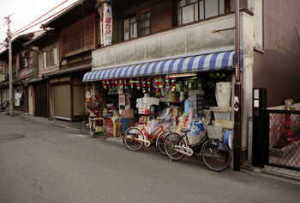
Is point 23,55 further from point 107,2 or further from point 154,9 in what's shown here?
point 154,9

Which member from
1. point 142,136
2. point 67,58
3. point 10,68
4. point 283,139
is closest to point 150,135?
point 142,136

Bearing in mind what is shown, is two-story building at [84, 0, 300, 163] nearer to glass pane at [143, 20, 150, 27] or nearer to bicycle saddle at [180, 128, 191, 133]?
glass pane at [143, 20, 150, 27]

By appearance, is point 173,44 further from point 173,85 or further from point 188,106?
point 188,106

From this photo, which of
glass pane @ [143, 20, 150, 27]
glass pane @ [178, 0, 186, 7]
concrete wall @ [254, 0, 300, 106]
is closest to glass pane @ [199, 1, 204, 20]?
glass pane @ [178, 0, 186, 7]

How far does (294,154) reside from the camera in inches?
292

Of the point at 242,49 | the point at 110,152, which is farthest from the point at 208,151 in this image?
the point at 110,152

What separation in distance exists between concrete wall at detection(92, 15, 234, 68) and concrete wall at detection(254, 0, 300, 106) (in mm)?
1413

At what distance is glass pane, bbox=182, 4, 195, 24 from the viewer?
9.84 metres

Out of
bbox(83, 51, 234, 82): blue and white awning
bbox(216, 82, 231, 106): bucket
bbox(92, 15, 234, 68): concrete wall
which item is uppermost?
bbox(92, 15, 234, 68): concrete wall

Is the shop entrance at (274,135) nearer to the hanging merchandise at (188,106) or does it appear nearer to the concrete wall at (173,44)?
the concrete wall at (173,44)

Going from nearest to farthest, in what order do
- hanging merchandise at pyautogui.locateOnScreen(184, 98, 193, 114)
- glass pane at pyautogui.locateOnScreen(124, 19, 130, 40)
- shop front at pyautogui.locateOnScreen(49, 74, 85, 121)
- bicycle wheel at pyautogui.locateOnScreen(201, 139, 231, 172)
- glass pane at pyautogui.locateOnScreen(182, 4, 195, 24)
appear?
bicycle wheel at pyautogui.locateOnScreen(201, 139, 231, 172)
hanging merchandise at pyautogui.locateOnScreen(184, 98, 193, 114)
glass pane at pyautogui.locateOnScreen(182, 4, 195, 24)
glass pane at pyautogui.locateOnScreen(124, 19, 130, 40)
shop front at pyautogui.locateOnScreen(49, 74, 85, 121)

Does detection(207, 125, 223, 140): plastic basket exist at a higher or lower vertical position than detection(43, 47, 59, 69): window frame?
lower

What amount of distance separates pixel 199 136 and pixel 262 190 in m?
2.71

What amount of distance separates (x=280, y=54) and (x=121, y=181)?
776 cm
